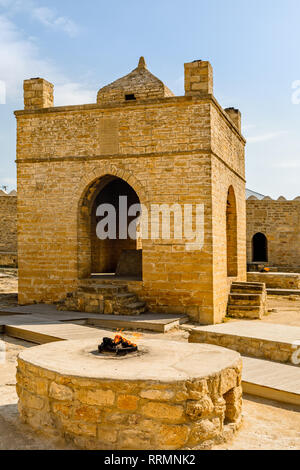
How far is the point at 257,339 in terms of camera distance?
653 centimetres

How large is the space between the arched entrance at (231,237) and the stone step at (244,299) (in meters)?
1.64

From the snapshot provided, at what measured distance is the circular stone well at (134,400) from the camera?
11.4ft

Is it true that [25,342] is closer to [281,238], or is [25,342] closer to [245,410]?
[245,410]

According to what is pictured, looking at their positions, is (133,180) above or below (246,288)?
above

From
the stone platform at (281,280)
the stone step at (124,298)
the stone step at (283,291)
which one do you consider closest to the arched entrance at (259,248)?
the stone platform at (281,280)

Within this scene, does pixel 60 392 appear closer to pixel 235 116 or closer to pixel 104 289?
pixel 104 289

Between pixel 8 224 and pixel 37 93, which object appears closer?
pixel 37 93

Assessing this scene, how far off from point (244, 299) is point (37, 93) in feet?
25.0

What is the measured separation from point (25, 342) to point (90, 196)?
438 centimetres

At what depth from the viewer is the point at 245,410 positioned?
4703mm

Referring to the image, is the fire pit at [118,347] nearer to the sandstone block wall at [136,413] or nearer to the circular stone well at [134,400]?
the circular stone well at [134,400]

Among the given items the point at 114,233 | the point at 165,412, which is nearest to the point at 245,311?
the point at 114,233

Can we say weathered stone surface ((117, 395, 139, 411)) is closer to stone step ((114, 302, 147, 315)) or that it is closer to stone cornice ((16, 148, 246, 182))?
stone step ((114, 302, 147, 315))
